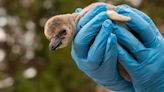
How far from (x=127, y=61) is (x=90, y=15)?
7.9 inches

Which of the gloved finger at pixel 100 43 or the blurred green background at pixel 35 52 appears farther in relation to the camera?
the blurred green background at pixel 35 52

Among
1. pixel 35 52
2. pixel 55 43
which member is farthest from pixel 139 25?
pixel 35 52

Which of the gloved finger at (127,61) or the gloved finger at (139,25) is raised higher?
the gloved finger at (139,25)

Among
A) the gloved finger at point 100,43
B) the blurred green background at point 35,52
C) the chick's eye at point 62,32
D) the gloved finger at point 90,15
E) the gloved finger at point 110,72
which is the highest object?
the gloved finger at point 90,15

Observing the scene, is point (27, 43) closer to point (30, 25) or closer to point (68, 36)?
point (30, 25)

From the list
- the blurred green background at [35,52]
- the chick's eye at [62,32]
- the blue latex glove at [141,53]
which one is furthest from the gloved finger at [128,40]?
the blurred green background at [35,52]

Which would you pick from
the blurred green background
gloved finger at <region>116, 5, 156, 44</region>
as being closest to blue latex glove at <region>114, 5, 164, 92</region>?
gloved finger at <region>116, 5, 156, 44</region>

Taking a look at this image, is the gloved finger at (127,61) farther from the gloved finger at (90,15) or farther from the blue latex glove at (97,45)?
the gloved finger at (90,15)

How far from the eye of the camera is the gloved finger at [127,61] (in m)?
1.42

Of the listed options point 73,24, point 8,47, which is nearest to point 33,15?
point 8,47

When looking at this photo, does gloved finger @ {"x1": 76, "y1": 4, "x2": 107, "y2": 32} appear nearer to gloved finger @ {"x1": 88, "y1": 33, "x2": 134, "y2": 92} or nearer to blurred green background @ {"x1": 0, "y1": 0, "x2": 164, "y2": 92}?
gloved finger @ {"x1": 88, "y1": 33, "x2": 134, "y2": 92}

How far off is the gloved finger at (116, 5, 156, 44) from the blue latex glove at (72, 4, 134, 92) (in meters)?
0.07

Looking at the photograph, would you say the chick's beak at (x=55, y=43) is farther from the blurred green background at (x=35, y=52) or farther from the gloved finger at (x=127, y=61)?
the blurred green background at (x=35, y=52)

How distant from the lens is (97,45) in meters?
1.40
